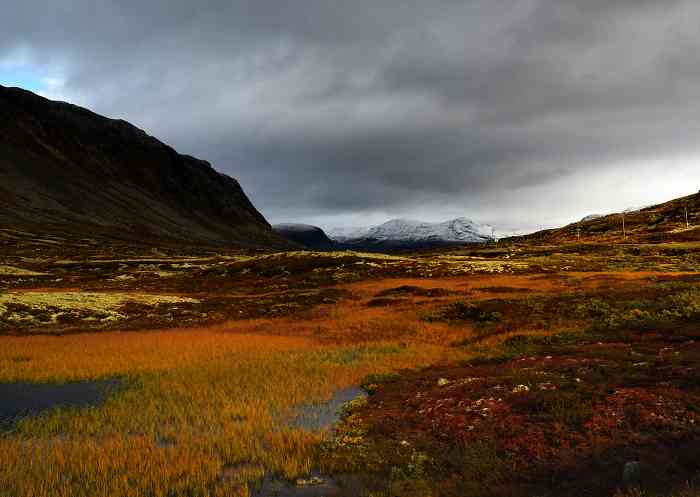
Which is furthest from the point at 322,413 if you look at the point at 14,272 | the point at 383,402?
the point at 14,272

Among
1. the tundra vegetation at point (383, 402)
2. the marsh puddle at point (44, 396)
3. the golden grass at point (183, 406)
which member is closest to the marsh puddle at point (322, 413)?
the tundra vegetation at point (383, 402)

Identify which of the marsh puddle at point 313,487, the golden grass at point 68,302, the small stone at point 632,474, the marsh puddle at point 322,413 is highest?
the golden grass at point 68,302

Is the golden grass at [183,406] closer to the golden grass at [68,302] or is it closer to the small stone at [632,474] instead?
the small stone at [632,474]

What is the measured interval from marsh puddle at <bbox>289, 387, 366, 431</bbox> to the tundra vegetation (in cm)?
14

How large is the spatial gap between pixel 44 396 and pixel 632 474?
20616mm

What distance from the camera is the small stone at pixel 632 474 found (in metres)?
8.78

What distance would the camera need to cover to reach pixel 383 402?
54.3ft

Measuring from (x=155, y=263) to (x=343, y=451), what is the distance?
410ft

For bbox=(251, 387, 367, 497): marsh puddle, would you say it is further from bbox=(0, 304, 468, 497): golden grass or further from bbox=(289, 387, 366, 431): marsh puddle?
bbox=(289, 387, 366, 431): marsh puddle

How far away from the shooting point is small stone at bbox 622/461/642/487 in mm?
8784

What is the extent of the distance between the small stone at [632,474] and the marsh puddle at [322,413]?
8.04 metres

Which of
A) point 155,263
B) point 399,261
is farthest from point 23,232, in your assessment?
point 399,261

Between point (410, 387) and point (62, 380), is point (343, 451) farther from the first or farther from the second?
point (62, 380)

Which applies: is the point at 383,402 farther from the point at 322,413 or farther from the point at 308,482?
the point at 308,482
